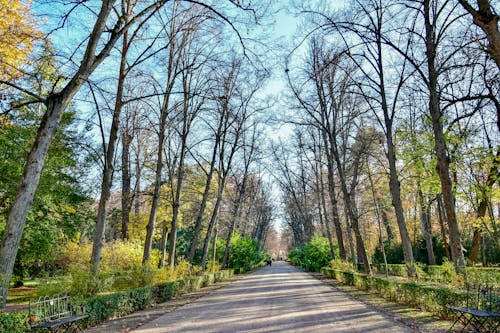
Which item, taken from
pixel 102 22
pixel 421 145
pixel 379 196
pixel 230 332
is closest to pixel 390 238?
pixel 379 196

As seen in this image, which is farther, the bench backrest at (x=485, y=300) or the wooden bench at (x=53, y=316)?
the bench backrest at (x=485, y=300)

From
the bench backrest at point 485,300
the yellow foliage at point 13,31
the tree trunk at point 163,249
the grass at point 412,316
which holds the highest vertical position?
the yellow foliage at point 13,31

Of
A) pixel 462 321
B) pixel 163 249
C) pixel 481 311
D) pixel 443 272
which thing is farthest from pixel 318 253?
pixel 481 311

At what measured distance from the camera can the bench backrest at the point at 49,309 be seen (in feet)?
20.9

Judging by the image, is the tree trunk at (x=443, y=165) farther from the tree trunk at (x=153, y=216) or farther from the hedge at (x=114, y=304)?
the tree trunk at (x=153, y=216)

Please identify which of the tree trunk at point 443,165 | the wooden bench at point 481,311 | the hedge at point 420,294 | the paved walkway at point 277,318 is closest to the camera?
the wooden bench at point 481,311

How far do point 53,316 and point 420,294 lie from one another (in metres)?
9.10

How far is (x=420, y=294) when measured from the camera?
32.0ft

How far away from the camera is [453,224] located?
34.4ft

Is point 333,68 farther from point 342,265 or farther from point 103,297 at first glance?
point 103,297

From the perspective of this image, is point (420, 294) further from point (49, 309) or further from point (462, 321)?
point (49, 309)

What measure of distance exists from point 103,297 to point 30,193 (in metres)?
3.59

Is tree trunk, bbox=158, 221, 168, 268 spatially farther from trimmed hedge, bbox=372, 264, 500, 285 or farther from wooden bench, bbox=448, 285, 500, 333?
wooden bench, bbox=448, 285, 500, 333

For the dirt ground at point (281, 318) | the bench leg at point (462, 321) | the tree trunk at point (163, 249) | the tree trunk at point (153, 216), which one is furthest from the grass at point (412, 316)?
the tree trunk at point (163, 249)
